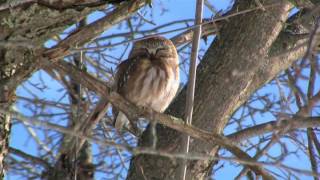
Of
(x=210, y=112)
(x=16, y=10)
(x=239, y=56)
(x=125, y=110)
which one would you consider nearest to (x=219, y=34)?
(x=239, y=56)

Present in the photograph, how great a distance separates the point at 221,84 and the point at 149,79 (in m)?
0.55

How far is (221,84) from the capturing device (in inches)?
172

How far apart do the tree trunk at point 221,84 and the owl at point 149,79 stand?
0.18 m

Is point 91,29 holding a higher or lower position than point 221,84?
lower

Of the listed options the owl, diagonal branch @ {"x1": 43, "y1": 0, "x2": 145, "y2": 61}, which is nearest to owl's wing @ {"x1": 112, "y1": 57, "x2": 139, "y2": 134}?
the owl

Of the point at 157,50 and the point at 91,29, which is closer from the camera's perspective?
the point at 91,29

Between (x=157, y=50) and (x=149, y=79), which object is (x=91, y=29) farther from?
(x=157, y=50)

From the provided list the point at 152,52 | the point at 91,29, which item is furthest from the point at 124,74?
the point at 91,29

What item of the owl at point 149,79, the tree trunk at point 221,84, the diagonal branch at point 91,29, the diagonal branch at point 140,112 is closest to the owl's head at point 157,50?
the owl at point 149,79

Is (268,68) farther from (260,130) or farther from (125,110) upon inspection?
(125,110)

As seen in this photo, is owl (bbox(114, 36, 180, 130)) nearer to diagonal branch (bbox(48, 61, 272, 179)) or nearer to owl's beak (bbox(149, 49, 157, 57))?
owl's beak (bbox(149, 49, 157, 57))

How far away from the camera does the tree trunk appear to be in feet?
14.2

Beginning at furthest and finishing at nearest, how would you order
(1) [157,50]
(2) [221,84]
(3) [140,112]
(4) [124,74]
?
(1) [157,50] → (4) [124,74] → (2) [221,84] → (3) [140,112]

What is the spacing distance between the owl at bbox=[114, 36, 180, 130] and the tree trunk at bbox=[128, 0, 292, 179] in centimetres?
18
